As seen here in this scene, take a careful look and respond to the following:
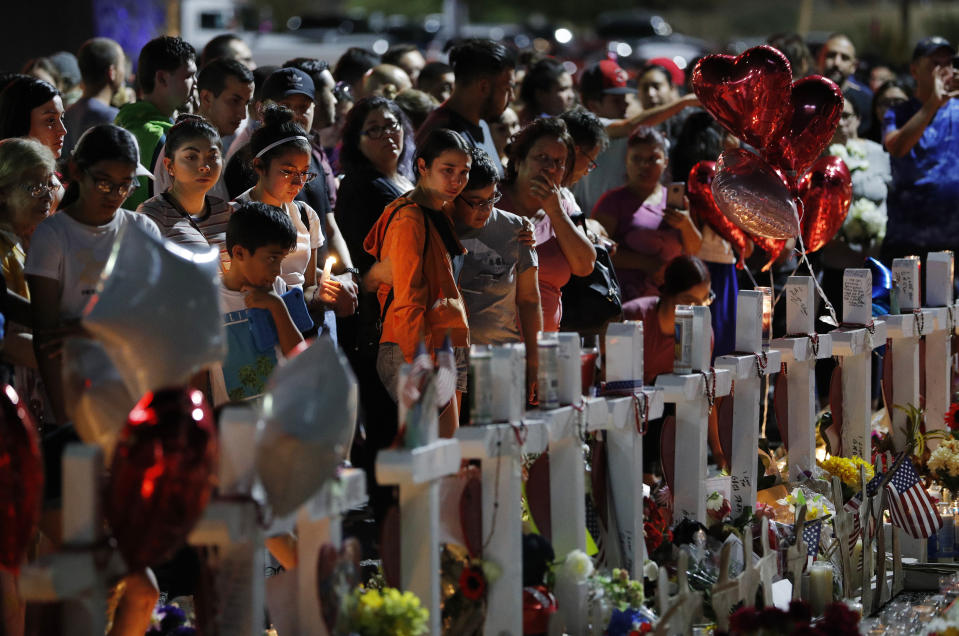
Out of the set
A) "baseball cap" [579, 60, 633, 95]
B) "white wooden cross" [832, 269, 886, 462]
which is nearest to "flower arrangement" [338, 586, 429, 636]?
"white wooden cross" [832, 269, 886, 462]

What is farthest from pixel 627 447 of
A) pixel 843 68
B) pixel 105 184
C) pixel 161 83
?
pixel 843 68

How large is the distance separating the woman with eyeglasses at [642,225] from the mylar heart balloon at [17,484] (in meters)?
3.92

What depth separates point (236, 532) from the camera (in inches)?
112

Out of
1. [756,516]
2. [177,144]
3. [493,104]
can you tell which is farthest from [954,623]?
[493,104]

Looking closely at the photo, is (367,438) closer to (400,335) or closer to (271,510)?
(400,335)

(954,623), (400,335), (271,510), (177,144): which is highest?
(177,144)

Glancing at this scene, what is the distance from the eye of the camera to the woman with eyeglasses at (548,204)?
5387mm

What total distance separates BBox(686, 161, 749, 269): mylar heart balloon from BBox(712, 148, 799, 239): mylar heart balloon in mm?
653

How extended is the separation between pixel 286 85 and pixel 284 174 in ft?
3.21

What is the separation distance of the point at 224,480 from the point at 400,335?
75.2 inches

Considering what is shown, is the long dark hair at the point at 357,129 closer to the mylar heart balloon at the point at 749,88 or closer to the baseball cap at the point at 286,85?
the baseball cap at the point at 286,85

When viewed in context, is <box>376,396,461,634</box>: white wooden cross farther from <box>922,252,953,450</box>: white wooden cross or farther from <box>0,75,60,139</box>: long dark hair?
<box>922,252,953,450</box>: white wooden cross

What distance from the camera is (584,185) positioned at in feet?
24.5

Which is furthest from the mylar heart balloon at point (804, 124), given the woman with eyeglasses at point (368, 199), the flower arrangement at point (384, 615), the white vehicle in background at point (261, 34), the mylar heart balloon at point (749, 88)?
the white vehicle in background at point (261, 34)
